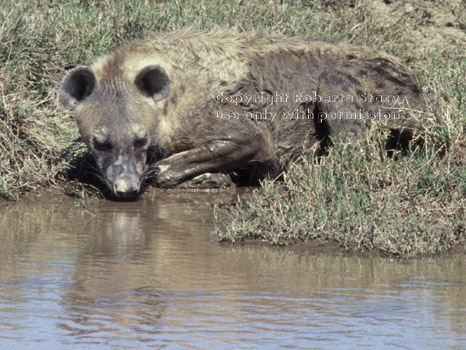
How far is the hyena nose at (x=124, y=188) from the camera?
6.94 m

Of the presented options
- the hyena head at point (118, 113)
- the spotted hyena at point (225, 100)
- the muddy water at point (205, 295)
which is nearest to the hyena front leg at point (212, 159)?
the spotted hyena at point (225, 100)

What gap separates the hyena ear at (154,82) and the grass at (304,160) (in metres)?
0.77

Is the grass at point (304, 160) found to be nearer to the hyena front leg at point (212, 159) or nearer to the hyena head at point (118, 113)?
the hyena head at point (118, 113)

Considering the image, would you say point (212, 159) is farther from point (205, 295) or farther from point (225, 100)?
point (205, 295)

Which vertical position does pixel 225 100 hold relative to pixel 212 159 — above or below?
above

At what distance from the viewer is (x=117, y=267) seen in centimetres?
498

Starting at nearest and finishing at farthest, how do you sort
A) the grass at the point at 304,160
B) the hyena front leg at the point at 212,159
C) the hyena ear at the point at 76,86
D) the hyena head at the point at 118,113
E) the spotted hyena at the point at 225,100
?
1. the grass at the point at 304,160
2. the hyena head at the point at 118,113
3. the hyena ear at the point at 76,86
4. the spotted hyena at the point at 225,100
5. the hyena front leg at the point at 212,159

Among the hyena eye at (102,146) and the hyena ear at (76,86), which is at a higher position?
the hyena ear at (76,86)

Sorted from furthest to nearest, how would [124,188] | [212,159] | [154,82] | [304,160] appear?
[212,159]
[154,82]
[124,188]
[304,160]

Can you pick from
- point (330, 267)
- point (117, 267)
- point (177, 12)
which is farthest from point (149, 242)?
point (177, 12)

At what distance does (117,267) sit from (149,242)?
792 mm

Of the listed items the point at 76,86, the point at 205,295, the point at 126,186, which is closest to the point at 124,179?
the point at 126,186

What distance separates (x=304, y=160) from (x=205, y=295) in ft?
8.12

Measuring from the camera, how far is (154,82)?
7.56 meters
